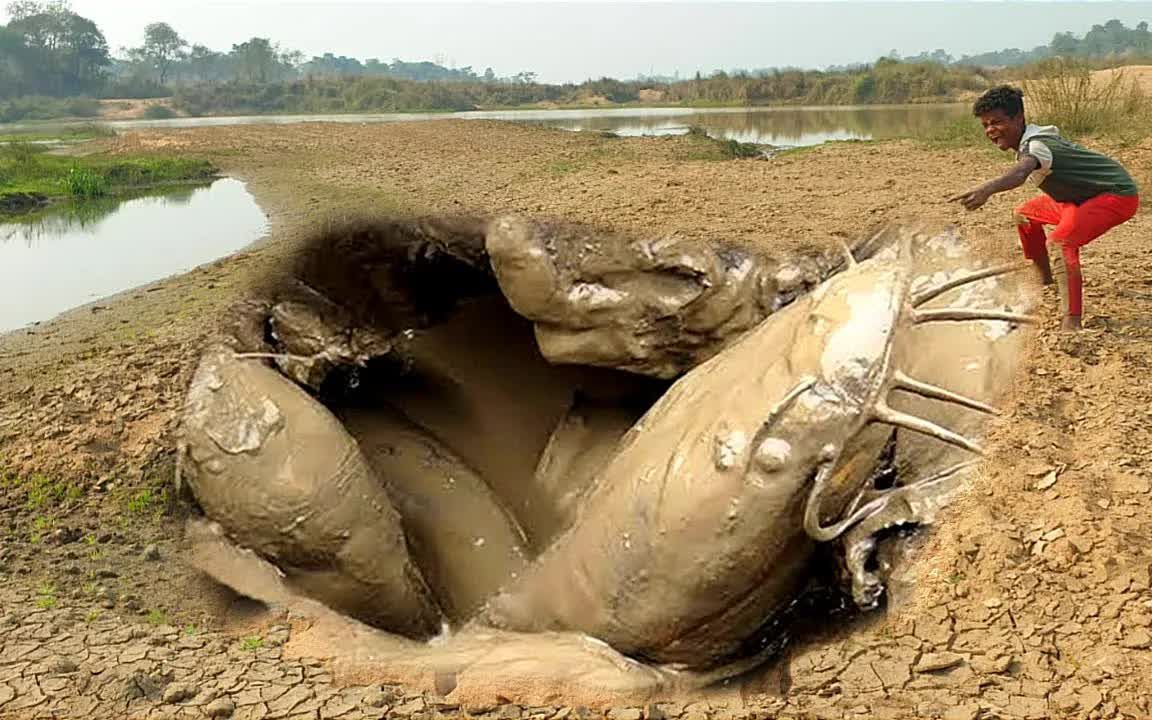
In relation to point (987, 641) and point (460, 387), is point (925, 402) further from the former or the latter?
point (460, 387)

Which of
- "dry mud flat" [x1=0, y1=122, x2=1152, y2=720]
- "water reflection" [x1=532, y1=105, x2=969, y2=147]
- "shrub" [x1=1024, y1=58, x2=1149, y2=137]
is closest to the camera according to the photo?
"dry mud flat" [x1=0, y1=122, x2=1152, y2=720]

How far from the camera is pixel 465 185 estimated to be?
1577cm

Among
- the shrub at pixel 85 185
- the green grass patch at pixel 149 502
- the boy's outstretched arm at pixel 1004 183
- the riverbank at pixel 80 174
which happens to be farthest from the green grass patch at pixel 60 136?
the boy's outstretched arm at pixel 1004 183

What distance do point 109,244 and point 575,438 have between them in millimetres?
12317

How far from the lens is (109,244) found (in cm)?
1434

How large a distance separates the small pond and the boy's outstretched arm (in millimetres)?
8786

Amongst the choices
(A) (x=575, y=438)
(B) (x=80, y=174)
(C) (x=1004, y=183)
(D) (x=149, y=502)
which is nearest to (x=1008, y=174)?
(C) (x=1004, y=183)

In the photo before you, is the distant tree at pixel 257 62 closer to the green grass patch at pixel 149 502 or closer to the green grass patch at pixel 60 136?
the green grass patch at pixel 60 136

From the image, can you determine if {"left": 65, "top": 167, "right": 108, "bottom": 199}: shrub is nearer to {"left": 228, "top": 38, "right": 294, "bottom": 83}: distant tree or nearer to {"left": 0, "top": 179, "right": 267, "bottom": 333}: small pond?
{"left": 0, "top": 179, "right": 267, "bottom": 333}: small pond

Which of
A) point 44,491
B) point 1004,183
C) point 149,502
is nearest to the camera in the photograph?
point 1004,183

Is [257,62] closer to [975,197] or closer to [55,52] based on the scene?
[55,52]

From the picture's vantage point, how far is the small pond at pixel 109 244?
36.6 ft

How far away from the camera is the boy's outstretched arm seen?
12.3ft

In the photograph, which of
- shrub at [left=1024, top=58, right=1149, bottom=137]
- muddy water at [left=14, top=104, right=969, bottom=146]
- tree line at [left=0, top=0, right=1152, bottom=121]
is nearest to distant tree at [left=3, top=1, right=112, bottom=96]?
tree line at [left=0, top=0, right=1152, bottom=121]
